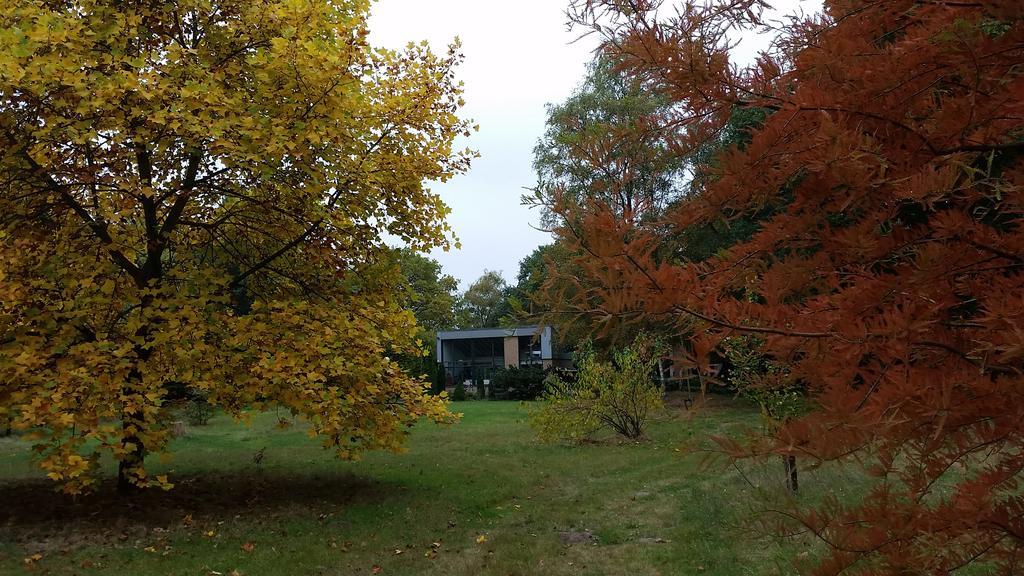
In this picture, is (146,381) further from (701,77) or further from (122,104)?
(701,77)

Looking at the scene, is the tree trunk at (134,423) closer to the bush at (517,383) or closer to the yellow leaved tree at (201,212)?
the yellow leaved tree at (201,212)

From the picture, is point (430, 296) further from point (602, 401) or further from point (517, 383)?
point (602, 401)

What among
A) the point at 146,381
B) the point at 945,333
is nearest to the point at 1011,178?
the point at 945,333

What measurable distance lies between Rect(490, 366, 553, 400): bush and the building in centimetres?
470

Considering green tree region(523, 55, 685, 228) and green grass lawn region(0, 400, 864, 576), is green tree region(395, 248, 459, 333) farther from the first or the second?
green tree region(523, 55, 685, 228)

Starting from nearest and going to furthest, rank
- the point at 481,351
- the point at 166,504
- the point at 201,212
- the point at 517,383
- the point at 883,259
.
Result: 1. the point at 883,259
2. the point at 166,504
3. the point at 201,212
4. the point at 517,383
5. the point at 481,351

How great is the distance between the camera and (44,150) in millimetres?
6402

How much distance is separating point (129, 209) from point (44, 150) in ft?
3.12

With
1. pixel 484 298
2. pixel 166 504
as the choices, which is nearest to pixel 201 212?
pixel 166 504

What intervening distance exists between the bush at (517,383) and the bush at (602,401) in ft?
51.9

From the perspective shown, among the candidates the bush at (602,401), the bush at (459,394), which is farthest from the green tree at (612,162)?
the bush at (459,394)

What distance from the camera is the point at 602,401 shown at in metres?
12.9

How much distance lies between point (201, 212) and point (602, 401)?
27.0ft

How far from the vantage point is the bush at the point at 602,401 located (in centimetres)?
1241
